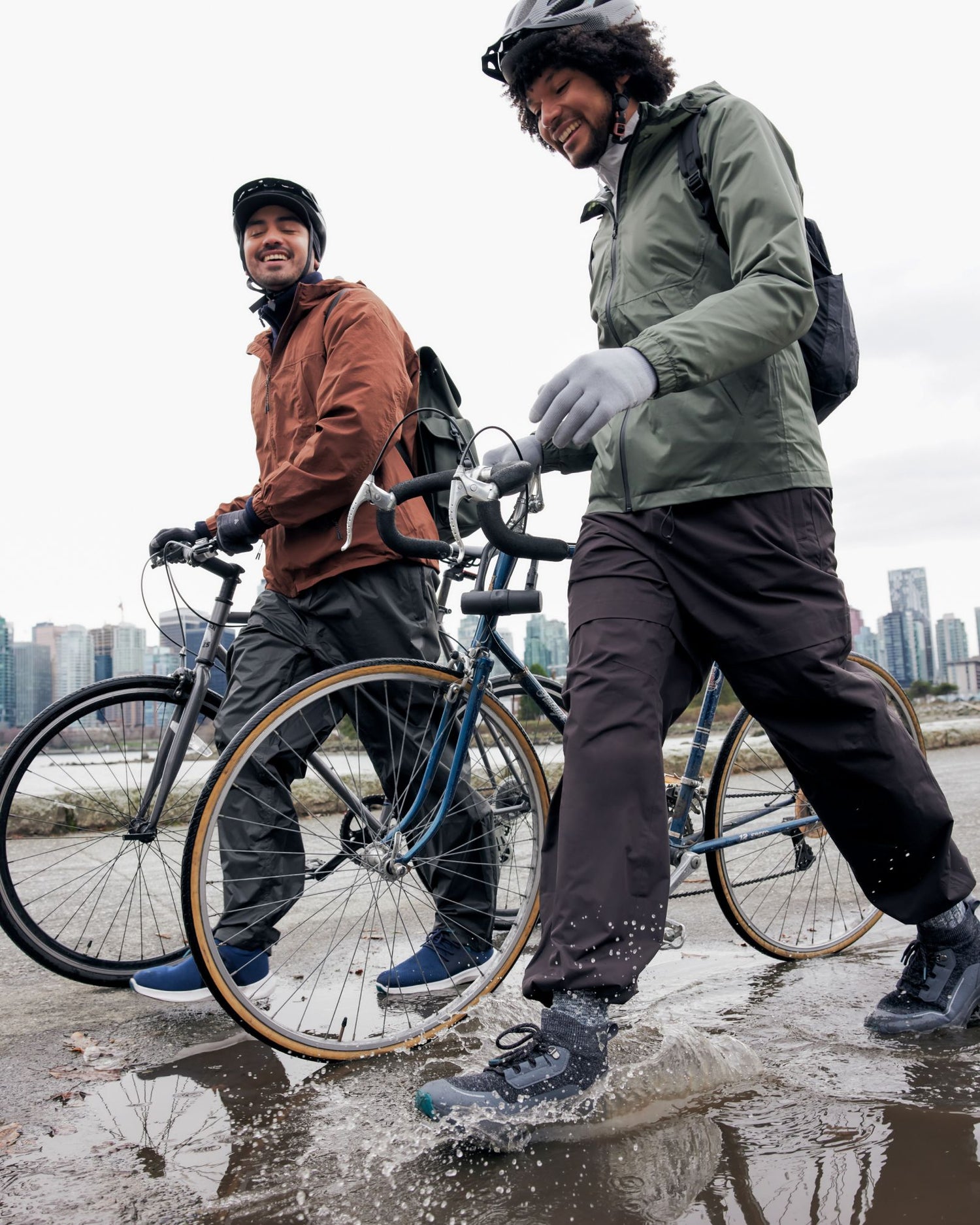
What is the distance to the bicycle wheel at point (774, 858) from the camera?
2.94 m

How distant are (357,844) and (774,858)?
1.47m

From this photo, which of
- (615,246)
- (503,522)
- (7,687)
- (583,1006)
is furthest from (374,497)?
(7,687)

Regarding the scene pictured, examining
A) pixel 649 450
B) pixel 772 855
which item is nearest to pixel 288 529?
pixel 649 450

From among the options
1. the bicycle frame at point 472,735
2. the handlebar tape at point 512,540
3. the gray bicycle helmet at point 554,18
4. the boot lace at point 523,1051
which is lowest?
the boot lace at point 523,1051

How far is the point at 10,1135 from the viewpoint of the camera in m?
→ 1.87

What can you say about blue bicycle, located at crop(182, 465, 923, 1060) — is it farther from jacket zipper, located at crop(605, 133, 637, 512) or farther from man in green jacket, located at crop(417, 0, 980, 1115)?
jacket zipper, located at crop(605, 133, 637, 512)

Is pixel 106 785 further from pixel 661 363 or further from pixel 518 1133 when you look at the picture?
pixel 661 363

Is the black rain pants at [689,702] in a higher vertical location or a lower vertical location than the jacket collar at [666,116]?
lower

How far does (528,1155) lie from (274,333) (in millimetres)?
2553

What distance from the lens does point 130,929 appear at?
3.50 meters

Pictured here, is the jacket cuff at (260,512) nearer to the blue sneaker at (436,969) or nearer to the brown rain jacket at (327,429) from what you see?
the brown rain jacket at (327,429)

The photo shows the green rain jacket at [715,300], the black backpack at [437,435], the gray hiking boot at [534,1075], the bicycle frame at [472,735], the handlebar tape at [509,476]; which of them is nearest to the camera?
the gray hiking boot at [534,1075]

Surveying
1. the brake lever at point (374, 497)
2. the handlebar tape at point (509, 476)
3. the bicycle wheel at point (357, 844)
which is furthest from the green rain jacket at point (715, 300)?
the bicycle wheel at point (357, 844)

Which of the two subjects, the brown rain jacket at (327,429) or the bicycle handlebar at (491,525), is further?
the brown rain jacket at (327,429)
